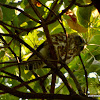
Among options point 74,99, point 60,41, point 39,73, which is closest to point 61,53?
point 60,41

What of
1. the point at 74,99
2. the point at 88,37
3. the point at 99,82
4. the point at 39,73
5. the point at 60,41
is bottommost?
the point at 74,99

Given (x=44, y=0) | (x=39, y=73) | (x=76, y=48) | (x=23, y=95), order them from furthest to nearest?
(x=76, y=48)
(x=39, y=73)
(x=44, y=0)
(x=23, y=95)

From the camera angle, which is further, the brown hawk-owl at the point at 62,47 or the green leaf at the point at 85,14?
the brown hawk-owl at the point at 62,47

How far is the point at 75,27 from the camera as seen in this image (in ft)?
3.36

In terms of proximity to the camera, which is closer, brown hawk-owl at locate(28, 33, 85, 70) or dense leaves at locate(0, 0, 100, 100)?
dense leaves at locate(0, 0, 100, 100)

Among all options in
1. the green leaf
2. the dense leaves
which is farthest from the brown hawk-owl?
the green leaf

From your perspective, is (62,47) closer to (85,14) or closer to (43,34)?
(43,34)

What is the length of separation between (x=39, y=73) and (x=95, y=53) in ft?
1.40

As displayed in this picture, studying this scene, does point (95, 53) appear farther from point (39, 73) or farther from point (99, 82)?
point (39, 73)

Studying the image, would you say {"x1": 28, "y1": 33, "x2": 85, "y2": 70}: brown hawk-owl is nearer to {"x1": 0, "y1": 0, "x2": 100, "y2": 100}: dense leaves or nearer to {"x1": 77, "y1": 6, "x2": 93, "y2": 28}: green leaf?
{"x1": 0, "y1": 0, "x2": 100, "y2": 100}: dense leaves

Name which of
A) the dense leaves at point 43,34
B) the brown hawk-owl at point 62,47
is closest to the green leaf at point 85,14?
the dense leaves at point 43,34

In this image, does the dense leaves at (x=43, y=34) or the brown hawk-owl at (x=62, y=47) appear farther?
the brown hawk-owl at (x=62, y=47)

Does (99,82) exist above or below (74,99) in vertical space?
above

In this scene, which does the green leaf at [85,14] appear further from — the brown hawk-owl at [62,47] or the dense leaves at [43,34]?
the brown hawk-owl at [62,47]
